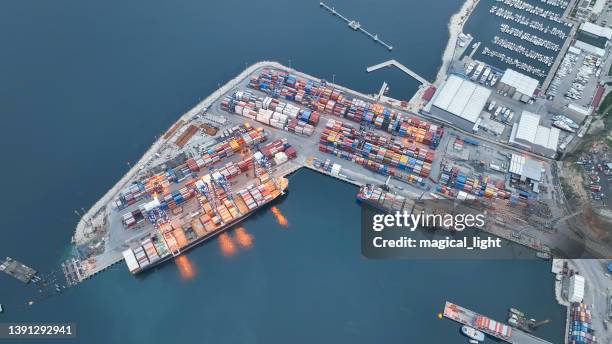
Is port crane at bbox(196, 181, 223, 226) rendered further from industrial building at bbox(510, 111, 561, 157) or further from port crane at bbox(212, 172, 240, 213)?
industrial building at bbox(510, 111, 561, 157)

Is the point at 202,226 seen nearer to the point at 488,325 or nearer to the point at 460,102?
the point at 488,325

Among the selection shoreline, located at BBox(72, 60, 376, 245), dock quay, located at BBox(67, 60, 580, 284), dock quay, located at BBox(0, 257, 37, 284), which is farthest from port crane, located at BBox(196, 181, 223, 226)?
dock quay, located at BBox(0, 257, 37, 284)

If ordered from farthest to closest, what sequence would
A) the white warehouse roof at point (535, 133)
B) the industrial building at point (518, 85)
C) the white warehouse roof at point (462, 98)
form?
the industrial building at point (518, 85) → the white warehouse roof at point (462, 98) → the white warehouse roof at point (535, 133)

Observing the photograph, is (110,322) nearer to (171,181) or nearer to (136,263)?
(136,263)

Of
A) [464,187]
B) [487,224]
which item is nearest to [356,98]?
[464,187]

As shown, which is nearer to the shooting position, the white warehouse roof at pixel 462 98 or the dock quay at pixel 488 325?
the dock quay at pixel 488 325

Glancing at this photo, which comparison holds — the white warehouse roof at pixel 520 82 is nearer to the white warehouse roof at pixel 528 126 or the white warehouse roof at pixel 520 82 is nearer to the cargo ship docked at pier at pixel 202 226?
the white warehouse roof at pixel 528 126

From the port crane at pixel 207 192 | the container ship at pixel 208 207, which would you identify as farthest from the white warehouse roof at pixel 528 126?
the port crane at pixel 207 192
